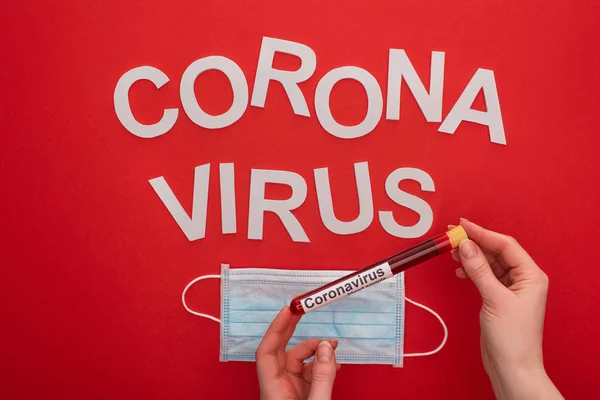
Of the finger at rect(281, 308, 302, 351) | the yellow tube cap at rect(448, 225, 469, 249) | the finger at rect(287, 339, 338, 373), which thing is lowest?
the finger at rect(287, 339, 338, 373)

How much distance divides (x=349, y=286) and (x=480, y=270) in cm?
24

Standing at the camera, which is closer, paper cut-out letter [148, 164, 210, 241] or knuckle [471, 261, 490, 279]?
knuckle [471, 261, 490, 279]

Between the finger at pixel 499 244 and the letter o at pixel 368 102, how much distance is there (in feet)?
0.93

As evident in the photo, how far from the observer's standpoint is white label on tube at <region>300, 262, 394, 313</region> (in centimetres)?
100

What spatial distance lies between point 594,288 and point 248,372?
781 mm

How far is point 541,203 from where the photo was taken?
1136 mm

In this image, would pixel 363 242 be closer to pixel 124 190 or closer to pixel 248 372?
pixel 248 372

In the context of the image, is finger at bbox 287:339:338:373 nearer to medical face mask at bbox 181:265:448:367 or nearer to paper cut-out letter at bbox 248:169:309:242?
medical face mask at bbox 181:265:448:367

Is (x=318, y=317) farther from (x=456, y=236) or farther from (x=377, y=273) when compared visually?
(x=456, y=236)

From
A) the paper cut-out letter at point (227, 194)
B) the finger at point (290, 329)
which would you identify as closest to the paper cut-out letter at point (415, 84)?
the paper cut-out letter at point (227, 194)

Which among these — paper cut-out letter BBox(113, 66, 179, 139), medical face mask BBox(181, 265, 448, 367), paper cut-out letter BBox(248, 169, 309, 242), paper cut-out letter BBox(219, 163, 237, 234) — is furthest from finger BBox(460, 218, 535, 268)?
paper cut-out letter BBox(113, 66, 179, 139)

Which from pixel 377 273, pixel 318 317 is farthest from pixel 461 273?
pixel 318 317

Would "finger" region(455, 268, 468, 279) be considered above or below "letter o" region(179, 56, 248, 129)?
below

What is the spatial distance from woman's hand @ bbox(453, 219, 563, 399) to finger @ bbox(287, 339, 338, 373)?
319mm
